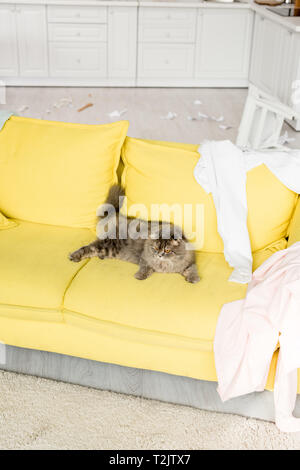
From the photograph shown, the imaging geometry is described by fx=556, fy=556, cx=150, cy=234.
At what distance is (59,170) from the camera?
2539mm

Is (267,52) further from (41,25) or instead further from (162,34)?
(41,25)

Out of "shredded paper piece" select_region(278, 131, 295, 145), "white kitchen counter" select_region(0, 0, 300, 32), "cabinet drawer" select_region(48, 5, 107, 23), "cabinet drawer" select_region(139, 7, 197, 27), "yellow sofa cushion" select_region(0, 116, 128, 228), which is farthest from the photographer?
"cabinet drawer" select_region(139, 7, 197, 27)

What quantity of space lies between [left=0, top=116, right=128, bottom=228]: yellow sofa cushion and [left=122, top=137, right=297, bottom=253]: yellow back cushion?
13cm

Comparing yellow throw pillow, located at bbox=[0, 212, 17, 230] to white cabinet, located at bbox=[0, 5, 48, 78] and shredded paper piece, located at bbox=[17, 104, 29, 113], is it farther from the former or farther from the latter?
white cabinet, located at bbox=[0, 5, 48, 78]

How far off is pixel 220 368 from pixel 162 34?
16.5 ft

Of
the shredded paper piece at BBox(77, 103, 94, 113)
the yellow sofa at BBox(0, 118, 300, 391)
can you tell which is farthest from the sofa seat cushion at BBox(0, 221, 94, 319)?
the shredded paper piece at BBox(77, 103, 94, 113)

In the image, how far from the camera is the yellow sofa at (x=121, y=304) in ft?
6.73

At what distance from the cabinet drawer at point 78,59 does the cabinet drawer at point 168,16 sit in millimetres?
556

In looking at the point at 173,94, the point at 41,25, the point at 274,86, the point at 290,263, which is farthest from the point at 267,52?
the point at 290,263

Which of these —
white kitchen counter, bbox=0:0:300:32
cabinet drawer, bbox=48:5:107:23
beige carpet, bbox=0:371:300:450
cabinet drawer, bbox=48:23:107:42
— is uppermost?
white kitchen counter, bbox=0:0:300:32

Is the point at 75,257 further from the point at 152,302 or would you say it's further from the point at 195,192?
the point at 195,192

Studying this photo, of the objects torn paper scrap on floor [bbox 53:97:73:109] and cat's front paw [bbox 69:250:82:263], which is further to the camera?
torn paper scrap on floor [bbox 53:97:73:109]

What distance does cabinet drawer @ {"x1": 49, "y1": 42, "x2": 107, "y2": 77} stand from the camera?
20.4 feet

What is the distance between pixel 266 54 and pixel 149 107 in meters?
1.41
